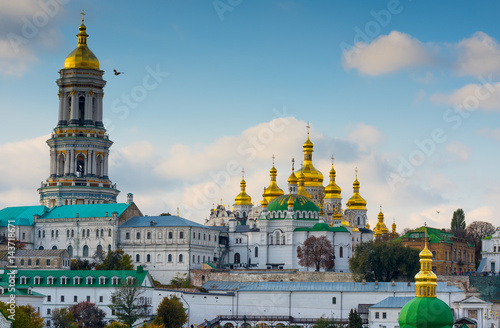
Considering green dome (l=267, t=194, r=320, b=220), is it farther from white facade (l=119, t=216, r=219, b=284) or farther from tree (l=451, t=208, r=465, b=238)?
tree (l=451, t=208, r=465, b=238)

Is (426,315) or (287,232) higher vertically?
(287,232)

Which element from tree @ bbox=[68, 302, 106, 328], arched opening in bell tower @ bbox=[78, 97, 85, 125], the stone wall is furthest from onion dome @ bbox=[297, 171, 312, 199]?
tree @ bbox=[68, 302, 106, 328]

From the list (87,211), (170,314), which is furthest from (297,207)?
(170,314)

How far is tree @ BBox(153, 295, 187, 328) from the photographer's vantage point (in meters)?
84.4

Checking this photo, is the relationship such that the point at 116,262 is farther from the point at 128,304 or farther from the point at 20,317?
the point at 20,317

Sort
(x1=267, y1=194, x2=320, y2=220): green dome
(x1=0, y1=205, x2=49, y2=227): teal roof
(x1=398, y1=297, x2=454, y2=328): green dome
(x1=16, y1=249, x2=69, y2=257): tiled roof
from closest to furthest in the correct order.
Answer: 1. (x1=398, y1=297, x2=454, y2=328): green dome
2. (x1=16, y1=249, x2=69, y2=257): tiled roof
3. (x1=267, y1=194, x2=320, y2=220): green dome
4. (x1=0, y1=205, x2=49, y2=227): teal roof

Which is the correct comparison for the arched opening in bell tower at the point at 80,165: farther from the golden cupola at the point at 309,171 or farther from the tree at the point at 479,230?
the tree at the point at 479,230

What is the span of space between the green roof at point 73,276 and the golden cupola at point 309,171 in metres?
42.3

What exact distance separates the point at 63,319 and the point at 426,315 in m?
28.2

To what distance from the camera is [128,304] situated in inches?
3420

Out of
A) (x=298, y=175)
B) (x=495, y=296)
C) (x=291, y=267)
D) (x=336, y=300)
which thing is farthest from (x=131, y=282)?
(x=298, y=175)

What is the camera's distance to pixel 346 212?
131000 millimetres

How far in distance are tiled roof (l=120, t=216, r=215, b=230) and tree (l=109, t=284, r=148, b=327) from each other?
18.2m

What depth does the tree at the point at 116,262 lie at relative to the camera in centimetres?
10055
